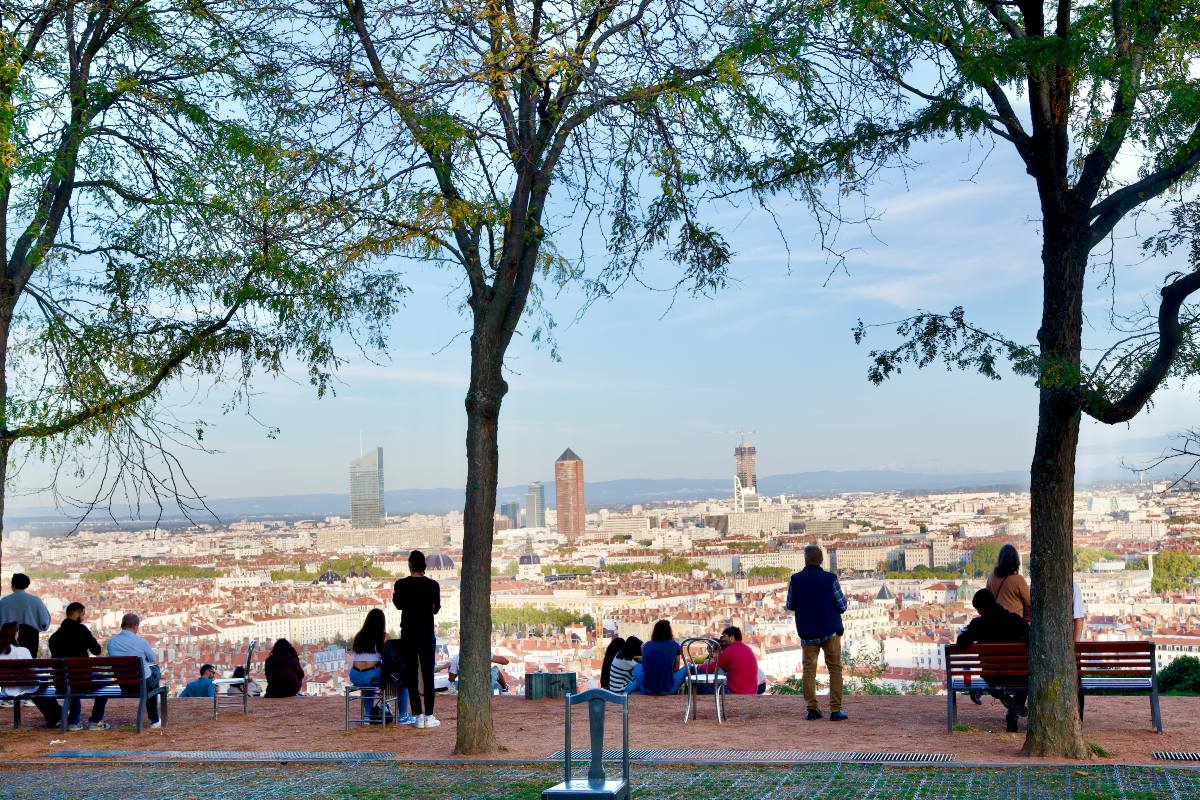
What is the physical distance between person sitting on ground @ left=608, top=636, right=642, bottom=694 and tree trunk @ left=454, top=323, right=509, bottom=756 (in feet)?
10.2

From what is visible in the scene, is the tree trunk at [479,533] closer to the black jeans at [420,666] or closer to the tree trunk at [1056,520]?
the black jeans at [420,666]

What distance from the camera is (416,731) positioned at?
39.1ft

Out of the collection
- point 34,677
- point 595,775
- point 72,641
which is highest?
point 595,775

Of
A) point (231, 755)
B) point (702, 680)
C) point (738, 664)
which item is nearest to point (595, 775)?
point (231, 755)

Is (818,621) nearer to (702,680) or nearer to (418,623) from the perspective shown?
(702,680)

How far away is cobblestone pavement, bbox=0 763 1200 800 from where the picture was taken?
799cm

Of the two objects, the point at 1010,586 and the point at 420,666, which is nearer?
the point at 1010,586

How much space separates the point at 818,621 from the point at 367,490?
107ft

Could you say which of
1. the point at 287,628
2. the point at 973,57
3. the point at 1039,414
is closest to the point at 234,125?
the point at 973,57

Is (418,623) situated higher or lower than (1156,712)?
higher

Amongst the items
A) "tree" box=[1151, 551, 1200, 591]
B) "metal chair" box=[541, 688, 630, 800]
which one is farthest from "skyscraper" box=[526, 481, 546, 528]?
"metal chair" box=[541, 688, 630, 800]

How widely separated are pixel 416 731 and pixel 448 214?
16.5ft

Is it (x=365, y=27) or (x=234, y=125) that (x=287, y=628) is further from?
(x=365, y=27)

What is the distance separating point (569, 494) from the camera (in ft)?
189
